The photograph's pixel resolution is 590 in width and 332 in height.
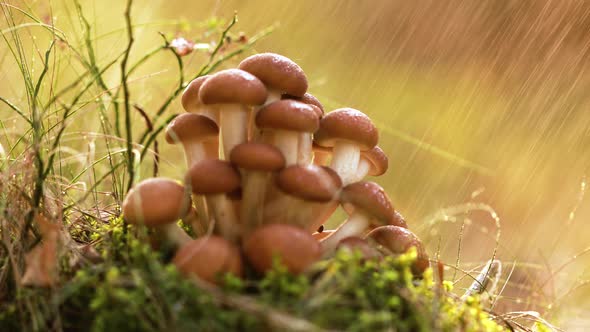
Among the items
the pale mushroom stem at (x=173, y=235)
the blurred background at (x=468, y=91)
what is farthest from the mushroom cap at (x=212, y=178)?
the blurred background at (x=468, y=91)

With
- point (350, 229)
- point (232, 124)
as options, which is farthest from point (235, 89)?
point (350, 229)

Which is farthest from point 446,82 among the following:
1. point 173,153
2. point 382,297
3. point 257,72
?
point 382,297

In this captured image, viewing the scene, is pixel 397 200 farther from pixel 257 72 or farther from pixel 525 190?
pixel 257 72

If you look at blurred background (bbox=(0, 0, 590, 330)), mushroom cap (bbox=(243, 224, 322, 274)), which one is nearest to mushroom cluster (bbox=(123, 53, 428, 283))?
mushroom cap (bbox=(243, 224, 322, 274))

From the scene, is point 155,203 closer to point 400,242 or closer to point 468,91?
point 400,242

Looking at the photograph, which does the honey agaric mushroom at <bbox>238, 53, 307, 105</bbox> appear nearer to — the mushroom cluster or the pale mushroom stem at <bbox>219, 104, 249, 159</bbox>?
the mushroom cluster
